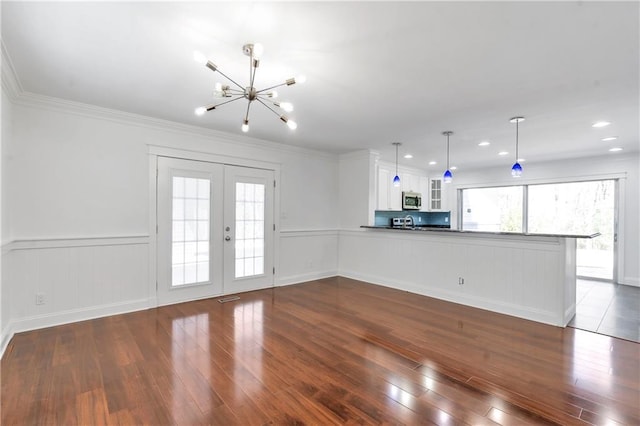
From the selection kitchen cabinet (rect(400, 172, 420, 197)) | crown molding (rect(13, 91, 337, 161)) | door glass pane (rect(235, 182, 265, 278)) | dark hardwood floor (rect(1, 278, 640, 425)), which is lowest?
dark hardwood floor (rect(1, 278, 640, 425))

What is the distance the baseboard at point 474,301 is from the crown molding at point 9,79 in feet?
18.2

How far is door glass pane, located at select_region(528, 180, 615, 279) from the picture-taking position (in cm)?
633

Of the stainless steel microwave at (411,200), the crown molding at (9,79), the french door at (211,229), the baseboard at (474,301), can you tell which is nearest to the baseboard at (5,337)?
the french door at (211,229)

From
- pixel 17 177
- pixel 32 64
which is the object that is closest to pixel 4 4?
pixel 32 64

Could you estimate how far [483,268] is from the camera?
443cm

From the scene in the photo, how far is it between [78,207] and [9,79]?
1.46 m

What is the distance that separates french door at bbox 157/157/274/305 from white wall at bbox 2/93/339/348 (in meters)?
0.24

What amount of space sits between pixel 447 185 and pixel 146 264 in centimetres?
756

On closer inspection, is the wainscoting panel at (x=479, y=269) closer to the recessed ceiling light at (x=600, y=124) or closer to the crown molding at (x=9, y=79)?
the recessed ceiling light at (x=600, y=124)

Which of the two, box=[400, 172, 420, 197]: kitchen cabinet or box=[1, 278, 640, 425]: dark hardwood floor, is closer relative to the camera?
box=[1, 278, 640, 425]: dark hardwood floor

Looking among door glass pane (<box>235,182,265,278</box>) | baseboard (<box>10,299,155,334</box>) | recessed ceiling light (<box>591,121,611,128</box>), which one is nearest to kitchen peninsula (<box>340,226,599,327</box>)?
recessed ceiling light (<box>591,121,611,128</box>)

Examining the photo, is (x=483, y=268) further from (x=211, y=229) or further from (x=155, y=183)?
(x=155, y=183)

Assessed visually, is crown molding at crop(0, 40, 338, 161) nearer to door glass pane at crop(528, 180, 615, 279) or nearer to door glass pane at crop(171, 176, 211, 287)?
door glass pane at crop(171, 176, 211, 287)

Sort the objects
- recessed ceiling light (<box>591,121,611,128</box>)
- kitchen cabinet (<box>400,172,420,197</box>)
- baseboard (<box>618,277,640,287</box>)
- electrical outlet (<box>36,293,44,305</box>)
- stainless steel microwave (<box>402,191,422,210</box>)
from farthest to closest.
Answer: kitchen cabinet (<box>400,172,420,197</box>) < stainless steel microwave (<box>402,191,422,210</box>) < baseboard (<box>618,277,640,287</box>) < recessed ceiling light (<box>591,121,611,128</box>) < electrical outlet (<box>36,293,44,305</box>)
